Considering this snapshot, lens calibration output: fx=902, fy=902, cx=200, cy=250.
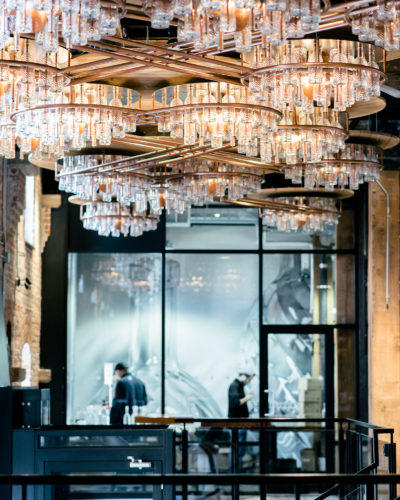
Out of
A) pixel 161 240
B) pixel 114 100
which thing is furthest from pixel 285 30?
pixel 161 240

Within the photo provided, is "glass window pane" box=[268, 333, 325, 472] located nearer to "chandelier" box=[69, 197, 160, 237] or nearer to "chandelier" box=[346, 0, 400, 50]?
"chandelier" box=[69, 197, 160, 237]

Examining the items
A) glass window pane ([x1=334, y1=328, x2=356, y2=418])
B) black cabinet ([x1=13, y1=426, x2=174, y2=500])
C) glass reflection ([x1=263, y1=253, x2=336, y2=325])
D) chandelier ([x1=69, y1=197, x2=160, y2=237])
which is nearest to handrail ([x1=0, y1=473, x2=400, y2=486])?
black cabinet ([x1=13, y1=426, x2=174, y2=500])

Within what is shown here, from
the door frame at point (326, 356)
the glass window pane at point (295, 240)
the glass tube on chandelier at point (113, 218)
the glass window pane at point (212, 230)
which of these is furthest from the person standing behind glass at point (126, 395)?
the glass tube on chandelier at point (113, 218)

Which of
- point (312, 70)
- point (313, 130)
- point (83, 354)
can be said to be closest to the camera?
point (312, 70)

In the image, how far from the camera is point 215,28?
4.46m

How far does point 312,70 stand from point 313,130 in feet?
4.82

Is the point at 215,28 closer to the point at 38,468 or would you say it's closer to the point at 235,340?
the point at 38,468

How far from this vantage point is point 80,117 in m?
6.06

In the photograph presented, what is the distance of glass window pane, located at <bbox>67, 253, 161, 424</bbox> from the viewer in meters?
13.9

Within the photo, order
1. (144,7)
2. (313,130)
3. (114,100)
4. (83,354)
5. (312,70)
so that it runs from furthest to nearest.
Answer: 1. (83,354)
2. (313,130)
3. (114,100)
4. (312,70)
5. (144,7)

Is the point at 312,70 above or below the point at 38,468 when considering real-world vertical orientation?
above

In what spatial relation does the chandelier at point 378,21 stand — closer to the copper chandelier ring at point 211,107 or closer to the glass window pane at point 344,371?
the copper chandelier ring at point 211,107

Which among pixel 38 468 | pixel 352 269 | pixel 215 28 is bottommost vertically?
pixel 38 468

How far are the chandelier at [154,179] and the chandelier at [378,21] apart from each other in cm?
358
